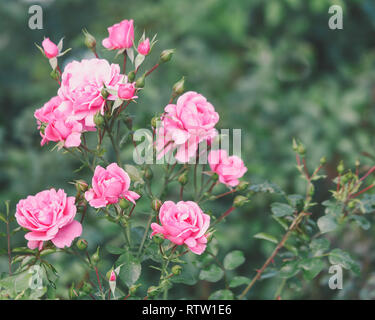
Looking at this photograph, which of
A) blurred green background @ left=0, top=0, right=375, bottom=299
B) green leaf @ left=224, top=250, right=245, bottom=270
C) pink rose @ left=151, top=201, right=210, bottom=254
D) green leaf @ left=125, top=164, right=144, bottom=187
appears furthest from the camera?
blurred green background @ left=0, top=0, right=375, bottom=299

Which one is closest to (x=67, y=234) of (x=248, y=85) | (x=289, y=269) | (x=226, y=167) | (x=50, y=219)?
(x=50, y=219)

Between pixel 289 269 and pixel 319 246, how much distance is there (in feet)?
0.22

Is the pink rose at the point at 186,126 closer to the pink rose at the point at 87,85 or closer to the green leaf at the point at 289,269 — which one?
the pink rose at the point at 87,85

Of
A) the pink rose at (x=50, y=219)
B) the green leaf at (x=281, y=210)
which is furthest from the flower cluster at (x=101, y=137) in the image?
the green leaf at (x=281, y=210)

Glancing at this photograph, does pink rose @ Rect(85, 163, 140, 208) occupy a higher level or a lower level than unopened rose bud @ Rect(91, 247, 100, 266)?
higher

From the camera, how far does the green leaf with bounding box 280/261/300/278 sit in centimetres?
79

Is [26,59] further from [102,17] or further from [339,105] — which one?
[339,105]

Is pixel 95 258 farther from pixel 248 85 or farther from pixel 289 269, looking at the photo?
pixel 248 85

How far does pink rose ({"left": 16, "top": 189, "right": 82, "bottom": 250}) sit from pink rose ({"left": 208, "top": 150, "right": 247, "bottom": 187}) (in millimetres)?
235

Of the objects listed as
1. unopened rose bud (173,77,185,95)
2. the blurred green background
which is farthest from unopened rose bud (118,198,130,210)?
the blurred green background

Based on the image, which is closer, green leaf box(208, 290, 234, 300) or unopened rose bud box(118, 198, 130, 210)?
unopened rose bud box(118, 198, 130, 210)

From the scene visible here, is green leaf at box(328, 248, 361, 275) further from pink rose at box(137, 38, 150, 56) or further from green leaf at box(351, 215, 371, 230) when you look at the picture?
pink rose at box(137, 38, 150, 56)

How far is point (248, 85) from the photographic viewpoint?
2.14 m

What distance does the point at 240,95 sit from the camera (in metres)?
2.16
